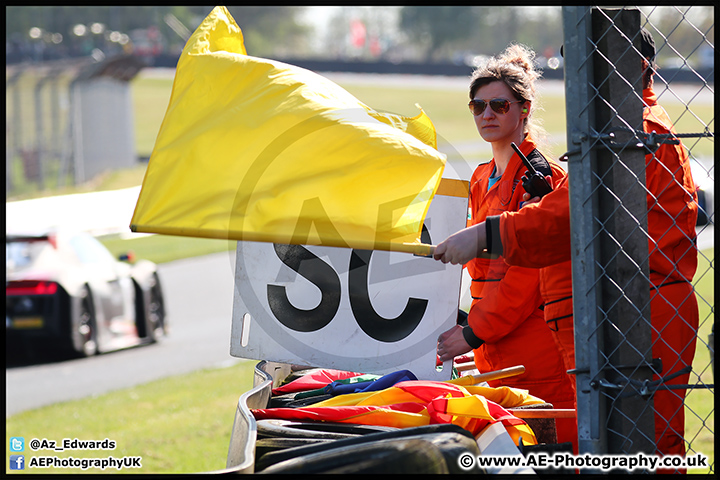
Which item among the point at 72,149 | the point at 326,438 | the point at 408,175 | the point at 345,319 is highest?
the point at 72,149

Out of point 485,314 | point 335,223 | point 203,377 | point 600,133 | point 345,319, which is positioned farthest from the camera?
point 203,377

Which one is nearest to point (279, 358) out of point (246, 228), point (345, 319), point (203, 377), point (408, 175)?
point (345, 319)

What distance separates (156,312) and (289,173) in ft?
29.6

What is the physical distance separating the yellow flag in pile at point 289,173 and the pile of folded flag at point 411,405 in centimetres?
57

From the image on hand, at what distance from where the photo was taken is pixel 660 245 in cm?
301

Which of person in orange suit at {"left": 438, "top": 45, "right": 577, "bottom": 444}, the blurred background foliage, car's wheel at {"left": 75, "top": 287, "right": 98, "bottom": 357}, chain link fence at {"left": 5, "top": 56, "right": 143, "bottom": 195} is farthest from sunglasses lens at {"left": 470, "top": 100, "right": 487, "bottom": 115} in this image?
the blurred background foliage

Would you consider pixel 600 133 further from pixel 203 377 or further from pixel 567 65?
pixel 203 377

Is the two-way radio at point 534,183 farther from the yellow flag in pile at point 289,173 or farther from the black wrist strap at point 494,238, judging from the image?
the black wrist strap at point 494,238

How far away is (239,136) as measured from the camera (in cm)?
319

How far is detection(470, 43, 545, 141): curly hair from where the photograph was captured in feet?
12.2

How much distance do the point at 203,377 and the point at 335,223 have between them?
6995 millimetres

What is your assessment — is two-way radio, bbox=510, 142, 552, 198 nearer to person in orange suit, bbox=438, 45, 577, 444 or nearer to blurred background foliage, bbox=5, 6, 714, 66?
person in orange suit, bbox=438, 45, 577, 444
